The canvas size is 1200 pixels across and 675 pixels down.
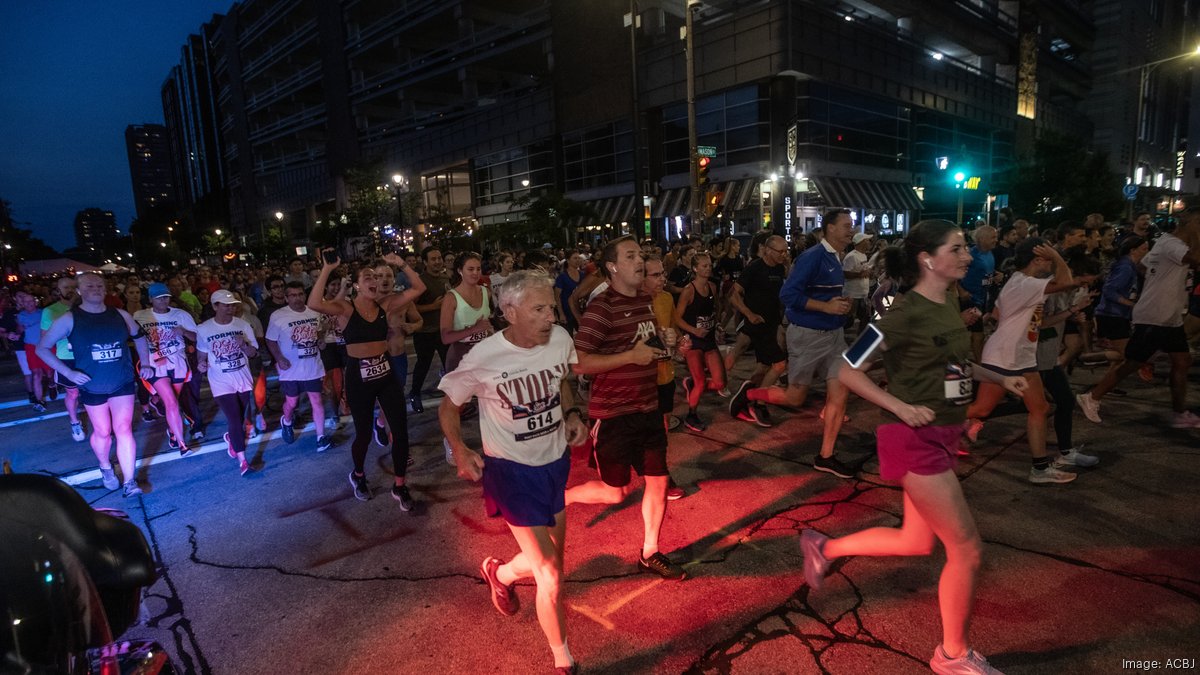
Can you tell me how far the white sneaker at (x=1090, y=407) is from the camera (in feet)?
19.6

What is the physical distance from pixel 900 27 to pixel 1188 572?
40280 millimetres

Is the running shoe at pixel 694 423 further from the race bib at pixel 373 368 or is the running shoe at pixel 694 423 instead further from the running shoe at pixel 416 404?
the running shoe at pixel 416 404

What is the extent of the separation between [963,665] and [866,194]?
1276 inches

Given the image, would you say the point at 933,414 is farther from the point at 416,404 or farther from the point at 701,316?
the point at 416,404

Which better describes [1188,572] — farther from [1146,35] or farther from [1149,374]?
[1146,35]

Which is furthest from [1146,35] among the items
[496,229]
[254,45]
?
[254,45]

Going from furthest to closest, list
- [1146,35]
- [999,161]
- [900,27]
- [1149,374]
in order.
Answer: [1146,35]
[999,161]
[900,27]
[1149,374]

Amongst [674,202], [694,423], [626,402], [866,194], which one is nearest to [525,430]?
[626,402]

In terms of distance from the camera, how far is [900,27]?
116 feet

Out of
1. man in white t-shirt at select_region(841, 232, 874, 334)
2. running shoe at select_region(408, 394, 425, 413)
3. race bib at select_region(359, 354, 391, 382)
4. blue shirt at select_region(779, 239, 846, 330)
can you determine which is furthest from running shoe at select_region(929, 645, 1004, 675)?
running shoe at select_region(408, 394, 425, 413)

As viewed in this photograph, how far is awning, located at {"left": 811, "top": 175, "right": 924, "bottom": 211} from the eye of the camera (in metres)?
28.8

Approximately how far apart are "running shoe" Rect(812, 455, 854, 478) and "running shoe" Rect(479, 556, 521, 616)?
2977 millimetres

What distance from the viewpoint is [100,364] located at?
17.0ft

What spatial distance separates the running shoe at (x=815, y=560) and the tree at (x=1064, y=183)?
36.7 meters
